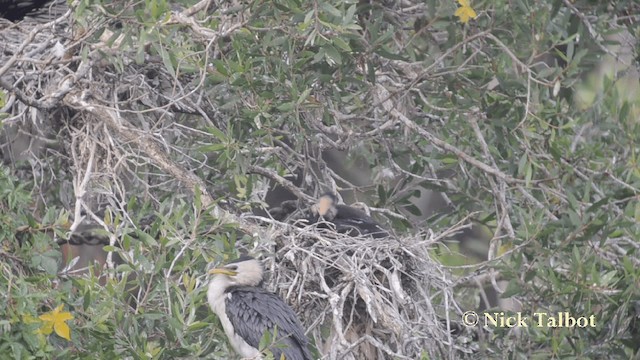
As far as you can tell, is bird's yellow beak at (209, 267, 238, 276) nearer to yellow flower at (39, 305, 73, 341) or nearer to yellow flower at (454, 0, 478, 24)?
yellow flower at (39, 305, 73, 341)

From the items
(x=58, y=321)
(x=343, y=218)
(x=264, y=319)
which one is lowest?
(x=343, y=218)

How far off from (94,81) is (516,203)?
2.28 m

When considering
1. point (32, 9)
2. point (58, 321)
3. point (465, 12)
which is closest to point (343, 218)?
point (465, 12)

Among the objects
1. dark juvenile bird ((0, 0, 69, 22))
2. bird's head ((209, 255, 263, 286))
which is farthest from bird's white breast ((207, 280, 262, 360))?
dark juvenile bird ((0, 0, 69, 22))

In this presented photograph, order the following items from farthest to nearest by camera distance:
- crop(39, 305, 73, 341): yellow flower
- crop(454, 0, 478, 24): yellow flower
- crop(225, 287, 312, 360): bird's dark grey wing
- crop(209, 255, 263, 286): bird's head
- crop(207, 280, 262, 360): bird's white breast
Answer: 1. crop(454, 0, 478, 24): yellow flower
2. crop(209, 255, 263, 286): bird's head
3. crop(207, 280, 262, 360): bird's white breast
4. crop(225, 287, 312, 360): bird's dark grey wing
5. crop(39, 305, 73, 341): yellow flower

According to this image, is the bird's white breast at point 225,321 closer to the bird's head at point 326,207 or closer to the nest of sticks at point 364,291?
the nest of sticks at point 364,291

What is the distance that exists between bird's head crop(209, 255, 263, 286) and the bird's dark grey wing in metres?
0.04

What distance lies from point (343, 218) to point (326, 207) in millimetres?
161

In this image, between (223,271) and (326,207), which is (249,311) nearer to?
(223,271)

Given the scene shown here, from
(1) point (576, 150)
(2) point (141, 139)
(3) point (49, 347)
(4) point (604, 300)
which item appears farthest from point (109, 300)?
(1) point (576, 150)

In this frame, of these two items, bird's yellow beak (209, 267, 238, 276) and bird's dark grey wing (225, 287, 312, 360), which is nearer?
bird's dark grey wing (225, 287, 312, 360)

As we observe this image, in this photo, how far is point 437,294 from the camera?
5270 millimetres

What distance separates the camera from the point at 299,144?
5.53m

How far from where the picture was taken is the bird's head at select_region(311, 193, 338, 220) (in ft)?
19.1
